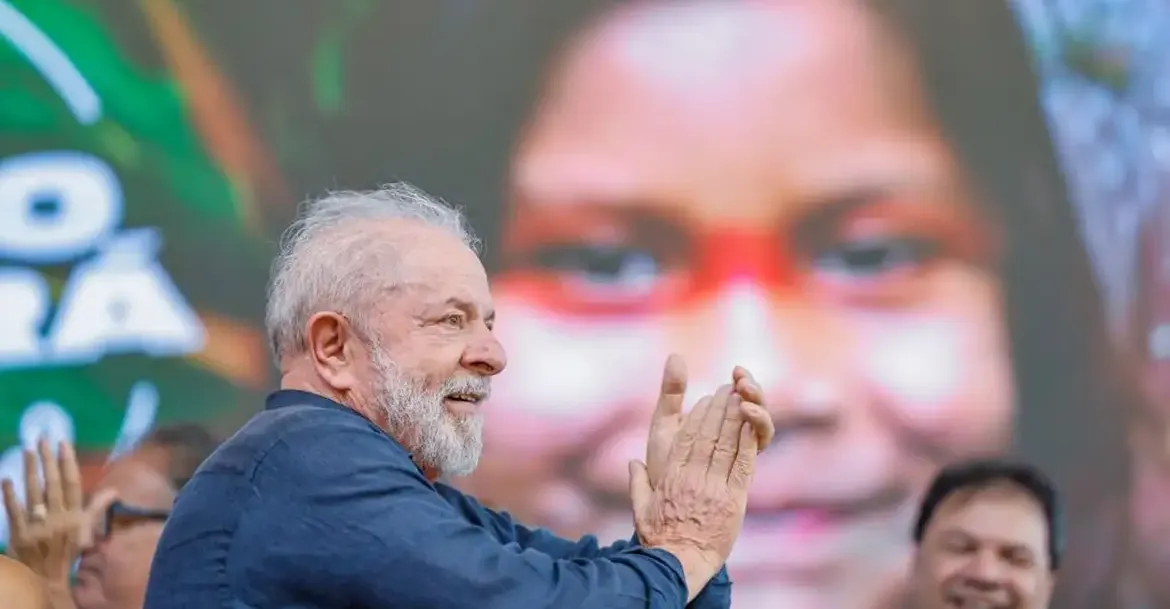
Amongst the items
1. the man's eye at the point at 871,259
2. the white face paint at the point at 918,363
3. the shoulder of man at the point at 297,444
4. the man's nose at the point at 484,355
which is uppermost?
the man's eye at the point at 871,259

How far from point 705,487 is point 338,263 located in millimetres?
577

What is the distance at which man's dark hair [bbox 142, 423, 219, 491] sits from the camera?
3.38 metres

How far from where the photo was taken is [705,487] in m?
1.92

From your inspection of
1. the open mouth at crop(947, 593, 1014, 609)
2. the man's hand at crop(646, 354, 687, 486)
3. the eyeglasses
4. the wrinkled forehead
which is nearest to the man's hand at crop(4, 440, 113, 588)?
the eyeglasses

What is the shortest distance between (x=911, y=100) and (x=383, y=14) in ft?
4.42

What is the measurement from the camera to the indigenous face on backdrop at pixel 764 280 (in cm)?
359

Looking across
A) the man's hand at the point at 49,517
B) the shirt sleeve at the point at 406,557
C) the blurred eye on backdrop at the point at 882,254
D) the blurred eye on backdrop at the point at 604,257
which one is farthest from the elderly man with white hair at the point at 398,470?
the blurred eye on backdrop at the point at 882,254

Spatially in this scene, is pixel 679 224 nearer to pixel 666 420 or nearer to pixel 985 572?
pixel 985 572

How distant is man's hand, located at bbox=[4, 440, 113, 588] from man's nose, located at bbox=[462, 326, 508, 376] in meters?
1.03

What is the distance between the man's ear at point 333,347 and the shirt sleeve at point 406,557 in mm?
183

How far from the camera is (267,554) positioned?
1.71m

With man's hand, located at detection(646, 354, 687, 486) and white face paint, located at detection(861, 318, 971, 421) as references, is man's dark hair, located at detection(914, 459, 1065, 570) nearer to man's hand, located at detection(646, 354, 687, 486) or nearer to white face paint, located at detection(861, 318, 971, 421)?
white face paint, located at detection(861, 318, 971, 421)

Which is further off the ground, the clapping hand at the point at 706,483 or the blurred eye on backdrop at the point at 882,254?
the blurred eye on backdrop at the point at 882,254

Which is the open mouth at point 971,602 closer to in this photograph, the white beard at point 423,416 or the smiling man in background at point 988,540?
the smiling man in background at point 988,540
